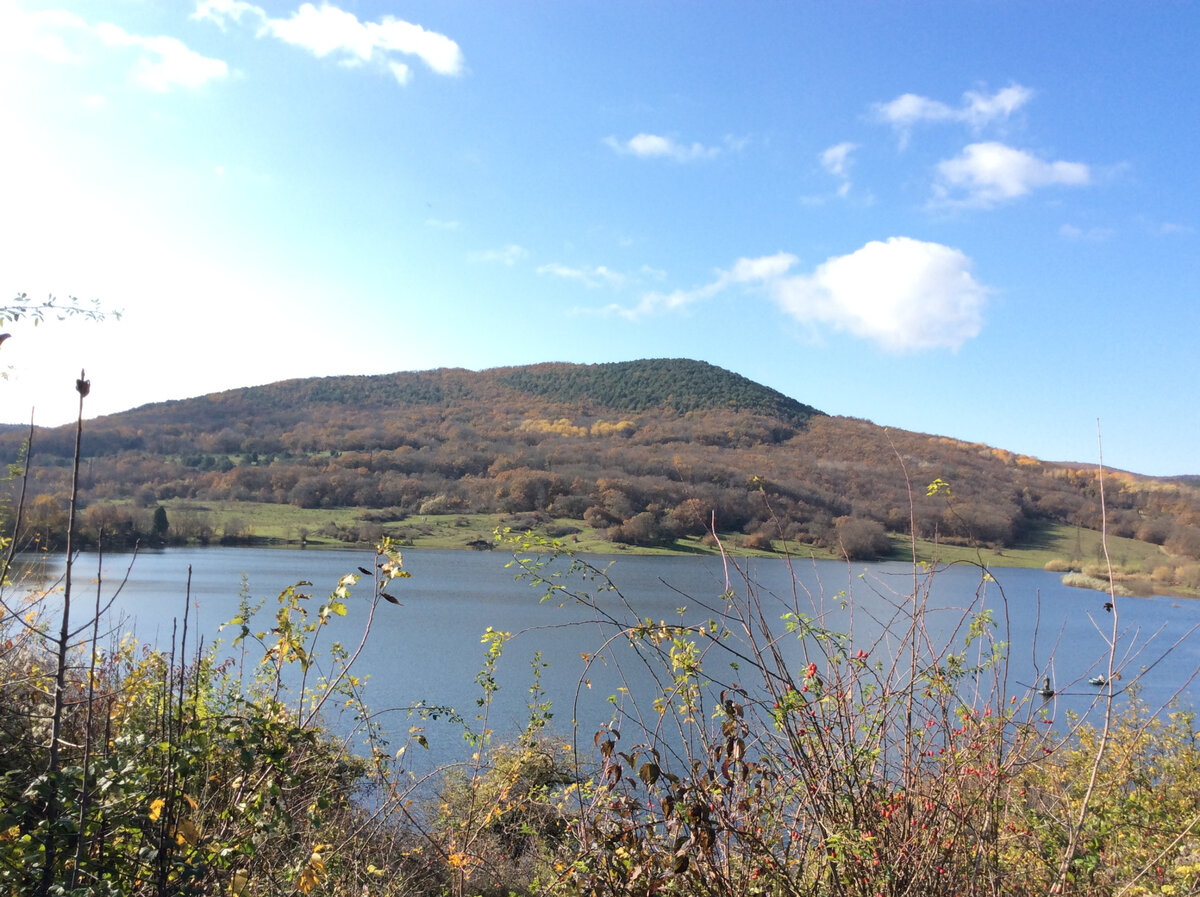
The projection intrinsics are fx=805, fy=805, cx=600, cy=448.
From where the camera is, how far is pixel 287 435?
73.7 metres

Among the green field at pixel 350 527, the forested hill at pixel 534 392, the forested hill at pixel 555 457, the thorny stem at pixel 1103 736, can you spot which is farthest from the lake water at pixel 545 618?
the forested hill at pixel 534 392

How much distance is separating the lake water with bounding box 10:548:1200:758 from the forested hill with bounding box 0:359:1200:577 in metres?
3.27

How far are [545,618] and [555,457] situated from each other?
47.3 metres

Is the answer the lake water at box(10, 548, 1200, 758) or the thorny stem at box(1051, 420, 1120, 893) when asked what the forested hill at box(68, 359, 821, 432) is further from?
the thorny stem at box(1051, 420, 1120, 893)

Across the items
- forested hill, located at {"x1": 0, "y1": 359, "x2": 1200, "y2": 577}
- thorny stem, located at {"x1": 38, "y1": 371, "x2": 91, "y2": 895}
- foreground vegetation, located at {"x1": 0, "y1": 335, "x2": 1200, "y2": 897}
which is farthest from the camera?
forested hill, located at {"x1": 0, "y1": 359, "x2": 1200, "y2": 577}

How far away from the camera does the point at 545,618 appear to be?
74.3 feet

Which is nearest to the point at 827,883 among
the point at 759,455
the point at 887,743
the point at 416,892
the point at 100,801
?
the point at 887,743

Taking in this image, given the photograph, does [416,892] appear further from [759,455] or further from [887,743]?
[759,455]

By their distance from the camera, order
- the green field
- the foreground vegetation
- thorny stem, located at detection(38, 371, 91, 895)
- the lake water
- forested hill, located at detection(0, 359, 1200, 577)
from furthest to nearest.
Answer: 1. the green field
2. forested hill, located at detection(0, 359, 1200, 577)
3. the lake water
4. the foreground vegetation
5. thorny stem, located at detection(38, 371, 91, 895)

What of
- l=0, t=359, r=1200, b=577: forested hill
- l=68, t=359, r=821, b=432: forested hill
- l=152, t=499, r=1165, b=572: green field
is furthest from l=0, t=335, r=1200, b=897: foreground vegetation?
l=68, t=359, r=821, b=432: forested hill

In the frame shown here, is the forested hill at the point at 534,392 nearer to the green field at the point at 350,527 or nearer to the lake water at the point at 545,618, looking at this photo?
the green field at the point at 350,527

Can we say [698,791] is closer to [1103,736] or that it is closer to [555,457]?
[1103,736]

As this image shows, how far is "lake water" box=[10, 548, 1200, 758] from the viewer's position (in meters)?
6.62

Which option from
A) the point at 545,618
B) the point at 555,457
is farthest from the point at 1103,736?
the point at 555,457
